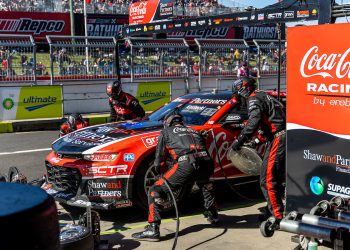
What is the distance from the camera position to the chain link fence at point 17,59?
53.0 feet

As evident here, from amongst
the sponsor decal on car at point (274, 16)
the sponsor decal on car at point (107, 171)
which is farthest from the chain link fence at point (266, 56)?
the sponsor decal on car at point (107, 171)

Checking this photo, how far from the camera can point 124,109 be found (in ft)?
29.3

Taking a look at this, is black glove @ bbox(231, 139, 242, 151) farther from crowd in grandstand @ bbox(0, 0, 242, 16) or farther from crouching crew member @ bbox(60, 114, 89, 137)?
crowd in grandstand @ bbox(0, 0, 242, 16)

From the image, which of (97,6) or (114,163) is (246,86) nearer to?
(114,163)

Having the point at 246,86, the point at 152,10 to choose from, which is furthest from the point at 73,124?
the point at 152,10

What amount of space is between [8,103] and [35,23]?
18.5m

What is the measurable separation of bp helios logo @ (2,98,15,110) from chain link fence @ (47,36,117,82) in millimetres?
2235

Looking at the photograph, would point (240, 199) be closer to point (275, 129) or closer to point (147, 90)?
point (275, 129)

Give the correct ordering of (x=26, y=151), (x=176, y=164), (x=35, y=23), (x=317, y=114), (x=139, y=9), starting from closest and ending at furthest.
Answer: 1. (x=317, y=114)
2. (x=176, y=164)
3. (x=26, y=151)
4. (x=139, y=9)
5. (x=35, y=23)

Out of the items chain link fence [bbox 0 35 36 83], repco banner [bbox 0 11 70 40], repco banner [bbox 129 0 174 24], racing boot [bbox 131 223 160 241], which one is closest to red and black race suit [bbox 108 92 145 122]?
racing boot [bbox 131 223 160 241]

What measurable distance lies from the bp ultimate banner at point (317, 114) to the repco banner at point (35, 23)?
2860 cm

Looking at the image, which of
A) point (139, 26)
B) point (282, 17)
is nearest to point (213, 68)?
point (139, 26)

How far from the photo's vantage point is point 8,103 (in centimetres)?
1495

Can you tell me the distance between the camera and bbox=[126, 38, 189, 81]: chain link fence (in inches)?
727
